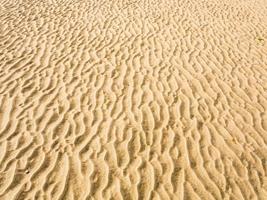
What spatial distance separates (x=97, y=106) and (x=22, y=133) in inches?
57.8

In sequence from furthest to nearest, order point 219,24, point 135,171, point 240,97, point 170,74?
point 219,24 < point 170,74 < point 240,97 < point 135,171

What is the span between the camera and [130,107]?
650 centimetres

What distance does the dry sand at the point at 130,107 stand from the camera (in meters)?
5.03

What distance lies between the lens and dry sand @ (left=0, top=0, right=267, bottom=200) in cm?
503

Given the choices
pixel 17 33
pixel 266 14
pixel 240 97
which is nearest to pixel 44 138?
pixel 240 97

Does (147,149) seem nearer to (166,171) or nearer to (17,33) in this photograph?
(166,171)

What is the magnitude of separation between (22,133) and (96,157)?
1388mm

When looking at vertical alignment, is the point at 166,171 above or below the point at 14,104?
below

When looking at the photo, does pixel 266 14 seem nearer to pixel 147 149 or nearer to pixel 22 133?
pixel 147 149

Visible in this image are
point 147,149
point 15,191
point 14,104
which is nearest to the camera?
point 15,191

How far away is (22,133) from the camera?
18.8 ft

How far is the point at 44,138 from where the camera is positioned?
223 inches

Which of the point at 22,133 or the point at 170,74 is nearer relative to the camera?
the point at 22,133

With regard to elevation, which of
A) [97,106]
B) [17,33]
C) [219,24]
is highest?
[219,24]
